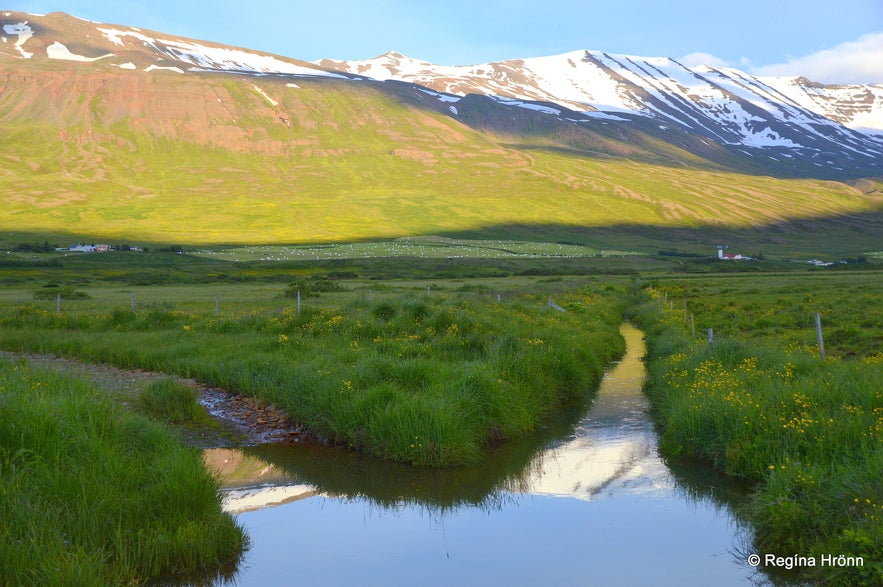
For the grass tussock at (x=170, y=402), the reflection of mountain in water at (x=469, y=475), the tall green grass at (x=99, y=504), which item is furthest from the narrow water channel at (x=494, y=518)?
the grass tussock at (x=170, y=402)

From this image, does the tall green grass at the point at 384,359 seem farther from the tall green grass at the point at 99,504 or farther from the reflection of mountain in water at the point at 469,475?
the tall green grass at the point at 99,504

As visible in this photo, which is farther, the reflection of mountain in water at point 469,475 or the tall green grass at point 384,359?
the tall green grass at point 384,359

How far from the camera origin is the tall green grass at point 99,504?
8680 mm

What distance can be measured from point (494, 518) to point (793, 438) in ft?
16.6

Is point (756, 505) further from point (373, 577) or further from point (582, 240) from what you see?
point (582, 240)

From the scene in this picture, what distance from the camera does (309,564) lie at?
10984 millimetres

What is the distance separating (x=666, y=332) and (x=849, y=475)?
20.2 meters

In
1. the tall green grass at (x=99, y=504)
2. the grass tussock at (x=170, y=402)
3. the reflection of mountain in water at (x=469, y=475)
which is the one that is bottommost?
the reflection of mountain in water at (x=469, y=475)

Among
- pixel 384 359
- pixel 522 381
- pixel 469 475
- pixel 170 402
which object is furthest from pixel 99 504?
pixel 522 381

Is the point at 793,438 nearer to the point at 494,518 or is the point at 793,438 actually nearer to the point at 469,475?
the point at 494,518

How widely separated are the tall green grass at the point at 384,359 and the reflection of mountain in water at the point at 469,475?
519 mm

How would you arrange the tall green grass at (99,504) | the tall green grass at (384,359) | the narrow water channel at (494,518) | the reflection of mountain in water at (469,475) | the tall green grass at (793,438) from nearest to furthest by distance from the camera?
the tall green grass at (99,504) → the tall green grass at (793,438) → the narrow water channel at (494,518) → the reflection of mountain in water at (469,475) → the tall green grass at (384,359)

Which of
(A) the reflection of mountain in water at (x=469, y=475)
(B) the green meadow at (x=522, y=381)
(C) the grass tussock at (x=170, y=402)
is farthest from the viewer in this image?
(C) the grass tussock at (x=170, y=402)

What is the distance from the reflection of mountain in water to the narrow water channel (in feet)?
0.12
